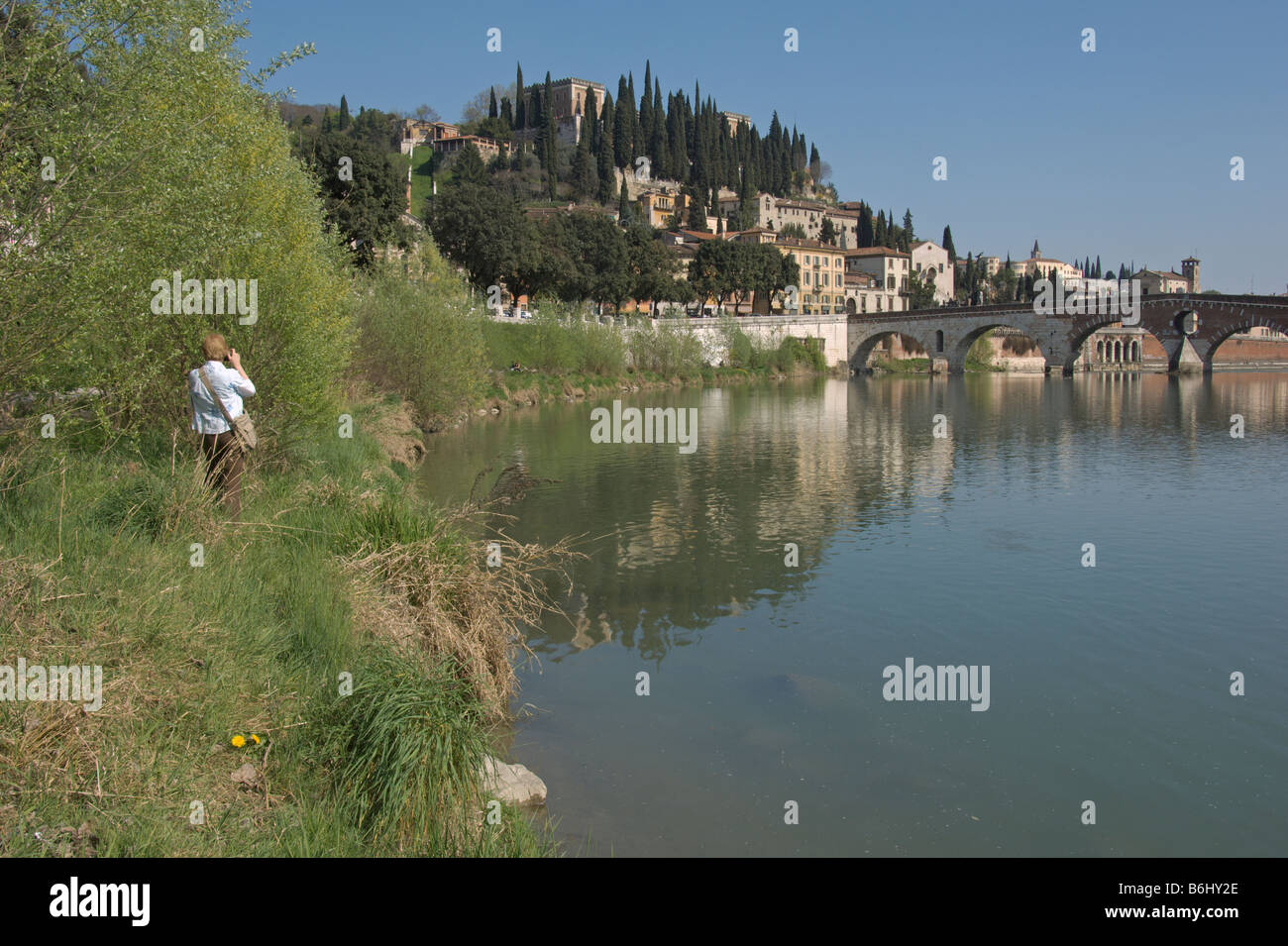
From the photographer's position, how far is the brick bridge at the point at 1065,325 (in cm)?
6769

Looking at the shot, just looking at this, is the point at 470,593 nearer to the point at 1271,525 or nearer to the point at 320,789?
the point at 320,789

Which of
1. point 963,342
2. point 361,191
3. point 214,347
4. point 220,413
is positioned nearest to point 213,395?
point 220,413

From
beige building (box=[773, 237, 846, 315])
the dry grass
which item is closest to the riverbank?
the dry grass

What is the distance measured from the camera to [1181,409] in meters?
43.4

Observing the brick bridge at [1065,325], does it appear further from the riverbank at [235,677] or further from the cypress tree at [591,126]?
the riverbank at [235,677]

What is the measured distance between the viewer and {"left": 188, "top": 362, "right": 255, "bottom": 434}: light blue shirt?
8391mm

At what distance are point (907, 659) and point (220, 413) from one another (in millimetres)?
7167

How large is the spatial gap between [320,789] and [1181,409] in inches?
1837

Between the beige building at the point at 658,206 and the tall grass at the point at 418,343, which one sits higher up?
the beige building at the point at 658,206

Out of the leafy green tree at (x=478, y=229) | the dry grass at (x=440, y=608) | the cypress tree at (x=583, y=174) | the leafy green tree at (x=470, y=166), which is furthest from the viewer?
the cypress tree at (x=583, y=174)

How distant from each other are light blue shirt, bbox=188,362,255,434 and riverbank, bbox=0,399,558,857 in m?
0.41

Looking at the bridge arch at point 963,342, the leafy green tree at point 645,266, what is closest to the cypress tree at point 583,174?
the leafy green tree at point 645,266

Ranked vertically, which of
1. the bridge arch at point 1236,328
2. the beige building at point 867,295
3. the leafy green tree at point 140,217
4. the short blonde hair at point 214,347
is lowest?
the short blonde hair at point 214,347

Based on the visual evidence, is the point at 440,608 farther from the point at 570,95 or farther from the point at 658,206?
the point at 570,95
